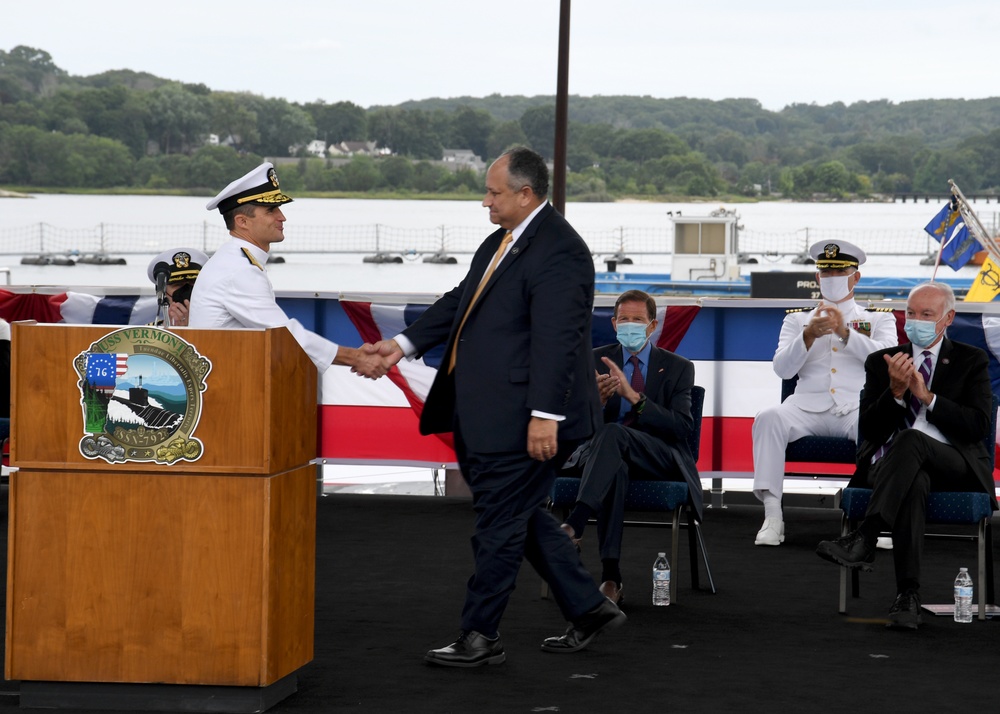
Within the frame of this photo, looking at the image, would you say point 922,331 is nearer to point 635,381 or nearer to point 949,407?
point 949,407

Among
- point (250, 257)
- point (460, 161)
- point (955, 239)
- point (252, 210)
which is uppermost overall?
point (460, 161)

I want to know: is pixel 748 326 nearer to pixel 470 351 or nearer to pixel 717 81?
pixel 470 351

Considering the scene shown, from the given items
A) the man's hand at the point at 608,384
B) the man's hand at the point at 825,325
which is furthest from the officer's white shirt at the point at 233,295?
the man's hand at the point at 825,325

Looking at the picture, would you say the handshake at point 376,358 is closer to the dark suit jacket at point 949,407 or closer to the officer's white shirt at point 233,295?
the officer's white shirt at point 233,295

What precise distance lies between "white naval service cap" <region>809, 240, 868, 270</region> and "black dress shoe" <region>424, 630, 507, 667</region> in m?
3.22

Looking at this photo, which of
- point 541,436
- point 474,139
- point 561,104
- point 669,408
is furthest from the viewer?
point 474,139

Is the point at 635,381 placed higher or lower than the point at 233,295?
lower

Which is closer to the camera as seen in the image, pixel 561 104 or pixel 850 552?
pixel 850 552

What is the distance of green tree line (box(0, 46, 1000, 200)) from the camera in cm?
5934

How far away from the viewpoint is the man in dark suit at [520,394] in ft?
14.4

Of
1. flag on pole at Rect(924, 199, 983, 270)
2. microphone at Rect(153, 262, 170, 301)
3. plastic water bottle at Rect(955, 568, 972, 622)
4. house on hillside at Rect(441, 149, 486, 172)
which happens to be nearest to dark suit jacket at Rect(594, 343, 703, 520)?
plastic water bottle at Rect(955, 568, 972, 622)

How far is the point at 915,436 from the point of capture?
5.27 metres

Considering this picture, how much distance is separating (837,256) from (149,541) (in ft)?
14.0

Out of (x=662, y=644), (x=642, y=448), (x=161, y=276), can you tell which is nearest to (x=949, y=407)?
(x=642, y=448)
